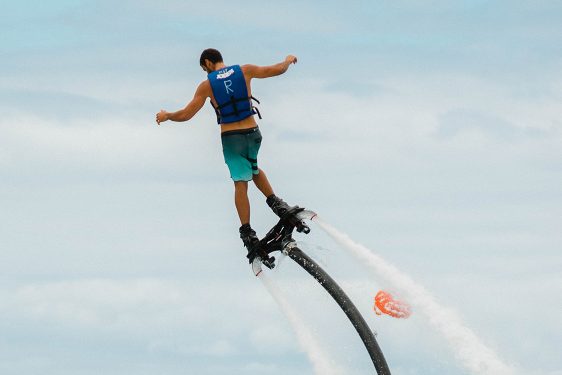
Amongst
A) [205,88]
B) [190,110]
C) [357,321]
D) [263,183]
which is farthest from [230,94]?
[357,321]

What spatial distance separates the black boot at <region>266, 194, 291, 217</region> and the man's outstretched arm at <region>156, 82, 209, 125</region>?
9.31 feet

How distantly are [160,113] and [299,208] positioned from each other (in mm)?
3971

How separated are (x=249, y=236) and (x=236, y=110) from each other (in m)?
3.03

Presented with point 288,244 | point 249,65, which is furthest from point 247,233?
point 249,65

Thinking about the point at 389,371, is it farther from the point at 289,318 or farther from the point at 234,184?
the point at 234,184

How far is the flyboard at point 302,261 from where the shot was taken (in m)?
21.2

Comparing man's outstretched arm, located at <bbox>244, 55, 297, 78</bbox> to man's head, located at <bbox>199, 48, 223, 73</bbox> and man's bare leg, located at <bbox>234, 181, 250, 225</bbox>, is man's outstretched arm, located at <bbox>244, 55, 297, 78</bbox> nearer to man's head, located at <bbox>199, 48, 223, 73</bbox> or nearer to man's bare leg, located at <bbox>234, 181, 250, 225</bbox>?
man's head, located at <bbox>199, 48, 223, 73</bbox>

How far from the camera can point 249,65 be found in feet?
69.1

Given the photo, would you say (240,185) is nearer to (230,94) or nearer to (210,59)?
(230,94)

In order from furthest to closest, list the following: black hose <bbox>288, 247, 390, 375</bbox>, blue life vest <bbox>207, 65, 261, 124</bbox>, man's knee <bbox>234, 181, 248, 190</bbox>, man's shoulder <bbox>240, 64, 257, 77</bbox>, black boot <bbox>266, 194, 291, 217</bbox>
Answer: black boot <bbox>266, 194, 291, 217</bbox>, man's knee <bbox>234, 181, 248, 190</bbox>, black hose <bbox>288, 247, 390, 375</bbox>, man's shoulder <bbox>240, 64, 257, 77</bbox>, blue life vest <bbox>207, 65, 261, 124</bbox>

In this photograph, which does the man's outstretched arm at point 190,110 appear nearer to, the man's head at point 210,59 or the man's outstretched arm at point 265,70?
the man's head at point 210,59

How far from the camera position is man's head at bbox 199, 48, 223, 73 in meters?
21.1

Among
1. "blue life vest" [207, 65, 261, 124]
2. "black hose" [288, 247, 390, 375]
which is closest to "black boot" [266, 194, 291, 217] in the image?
"black hose" [288, 247, 390, 375]

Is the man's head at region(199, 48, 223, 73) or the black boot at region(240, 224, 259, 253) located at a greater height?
the man's head at region(199, 48, 223, 73)
